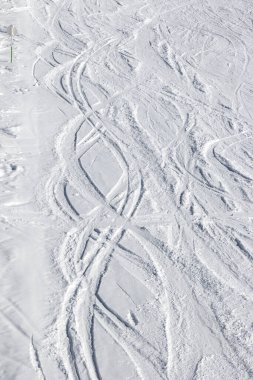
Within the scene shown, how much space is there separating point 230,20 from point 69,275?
391 inches

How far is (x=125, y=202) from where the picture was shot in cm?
866

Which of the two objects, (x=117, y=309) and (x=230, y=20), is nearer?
(x=117, y=309)

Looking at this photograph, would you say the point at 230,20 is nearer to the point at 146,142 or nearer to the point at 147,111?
the point at 147,111

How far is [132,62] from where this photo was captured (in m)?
12.8

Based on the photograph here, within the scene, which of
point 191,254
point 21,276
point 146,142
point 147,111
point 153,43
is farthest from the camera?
point 153,43

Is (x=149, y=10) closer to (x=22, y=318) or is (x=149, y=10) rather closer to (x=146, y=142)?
(x=146, y=142)

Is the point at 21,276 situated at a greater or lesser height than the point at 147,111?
lesser

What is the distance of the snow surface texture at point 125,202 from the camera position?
650 cm

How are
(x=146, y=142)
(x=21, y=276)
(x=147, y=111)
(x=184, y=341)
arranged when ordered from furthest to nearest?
(x=147, y=111)
(x=146, y=142)
(x=21, y=276)
(x=184, y=341)

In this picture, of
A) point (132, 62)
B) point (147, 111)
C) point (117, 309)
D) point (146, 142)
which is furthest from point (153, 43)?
point (117, 309)

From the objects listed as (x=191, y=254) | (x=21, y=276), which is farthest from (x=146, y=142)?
(x=21, y=276)

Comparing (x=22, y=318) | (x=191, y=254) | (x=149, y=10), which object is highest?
(x=149, y=10)

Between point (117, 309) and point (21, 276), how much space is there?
1.19m

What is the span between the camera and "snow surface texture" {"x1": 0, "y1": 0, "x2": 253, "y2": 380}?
650cm
